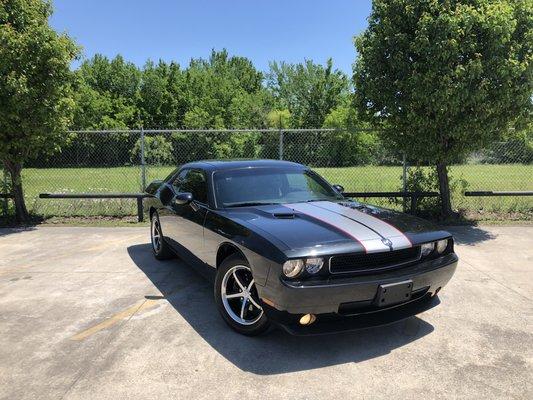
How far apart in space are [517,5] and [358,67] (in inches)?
112

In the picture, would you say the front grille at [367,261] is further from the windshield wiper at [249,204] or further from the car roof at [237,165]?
the car roof at [237,165]

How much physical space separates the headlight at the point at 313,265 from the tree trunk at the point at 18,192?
8.28m

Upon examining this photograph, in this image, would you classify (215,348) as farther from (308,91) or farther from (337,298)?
(308,91)

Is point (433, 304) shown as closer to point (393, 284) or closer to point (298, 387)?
point (393, 284)

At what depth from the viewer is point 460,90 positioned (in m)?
7.67

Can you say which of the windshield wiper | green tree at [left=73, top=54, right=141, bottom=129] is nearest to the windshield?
the windshield wiper

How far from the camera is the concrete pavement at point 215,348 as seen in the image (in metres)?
3.17

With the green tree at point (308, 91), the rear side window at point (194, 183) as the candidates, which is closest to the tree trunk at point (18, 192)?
the rear side window at point (194, 183)

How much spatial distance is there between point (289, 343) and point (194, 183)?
2364 millimetres

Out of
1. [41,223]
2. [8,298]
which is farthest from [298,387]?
[41,223]

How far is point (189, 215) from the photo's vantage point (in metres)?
5.15

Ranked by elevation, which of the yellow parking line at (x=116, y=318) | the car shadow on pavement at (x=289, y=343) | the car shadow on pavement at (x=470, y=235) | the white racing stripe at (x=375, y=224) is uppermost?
the white racing stripe at (x=375, y=224)

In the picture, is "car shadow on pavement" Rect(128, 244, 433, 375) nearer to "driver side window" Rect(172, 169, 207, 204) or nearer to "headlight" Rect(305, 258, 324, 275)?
"headlight" Rect(305, 258, 324, 275)

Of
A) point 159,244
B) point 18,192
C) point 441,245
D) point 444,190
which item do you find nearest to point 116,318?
point 159,244
